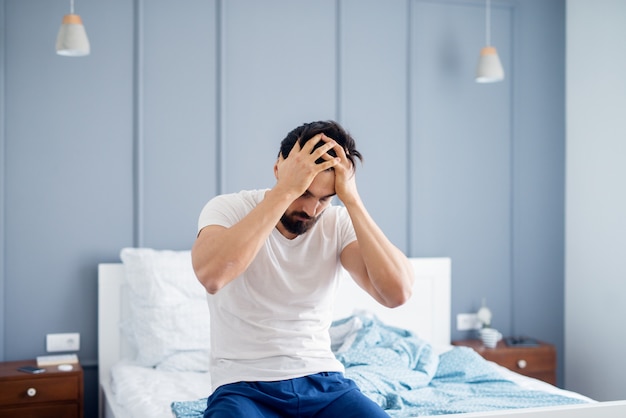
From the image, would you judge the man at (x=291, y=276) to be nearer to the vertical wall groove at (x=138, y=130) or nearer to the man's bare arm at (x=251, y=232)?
the man's bare arm at (x=251, y=232)

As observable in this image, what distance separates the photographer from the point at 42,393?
10.1 ft

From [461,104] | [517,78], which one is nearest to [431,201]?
[461,104]

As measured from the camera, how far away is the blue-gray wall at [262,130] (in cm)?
338

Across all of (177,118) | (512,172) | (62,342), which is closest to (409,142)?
(512,172)

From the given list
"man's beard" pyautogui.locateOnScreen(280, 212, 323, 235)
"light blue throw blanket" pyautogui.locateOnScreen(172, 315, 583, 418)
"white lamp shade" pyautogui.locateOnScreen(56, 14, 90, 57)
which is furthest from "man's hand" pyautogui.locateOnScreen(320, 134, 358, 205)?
"white lamp shade" pyautogui.locateOnScreen(56, 14, 90, 57)

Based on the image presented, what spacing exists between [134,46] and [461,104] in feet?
5.99

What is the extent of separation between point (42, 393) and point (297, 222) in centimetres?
176

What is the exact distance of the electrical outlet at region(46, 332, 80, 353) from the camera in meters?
3.39

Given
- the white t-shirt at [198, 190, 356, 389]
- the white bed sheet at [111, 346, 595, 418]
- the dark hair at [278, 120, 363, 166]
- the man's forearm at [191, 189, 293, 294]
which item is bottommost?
the white bed sheet at [111, 346, 595, 418]

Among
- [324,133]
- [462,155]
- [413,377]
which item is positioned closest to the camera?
[324,133]

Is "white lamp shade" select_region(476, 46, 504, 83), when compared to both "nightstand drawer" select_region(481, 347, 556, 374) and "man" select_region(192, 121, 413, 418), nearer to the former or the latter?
"nightstand drawer" select_region(481, 347, 556, 374)

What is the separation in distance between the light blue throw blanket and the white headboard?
442 millimetres

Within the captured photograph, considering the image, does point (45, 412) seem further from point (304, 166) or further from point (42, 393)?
point (304, 166)

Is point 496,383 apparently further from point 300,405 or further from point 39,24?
point 39,24
